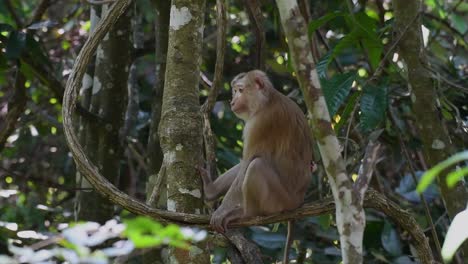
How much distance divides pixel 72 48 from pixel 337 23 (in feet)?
12.2

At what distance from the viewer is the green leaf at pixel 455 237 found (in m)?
2.12

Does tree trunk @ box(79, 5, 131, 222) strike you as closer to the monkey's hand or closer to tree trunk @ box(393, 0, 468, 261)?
the monkey's hand

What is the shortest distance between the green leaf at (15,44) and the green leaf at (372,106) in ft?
8.60

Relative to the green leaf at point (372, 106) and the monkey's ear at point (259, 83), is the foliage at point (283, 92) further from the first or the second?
the monkey's ear at point (259, 83)

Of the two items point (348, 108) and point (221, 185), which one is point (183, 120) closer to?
point (348, 108)

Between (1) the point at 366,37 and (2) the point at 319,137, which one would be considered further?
(1) the point at 366,37

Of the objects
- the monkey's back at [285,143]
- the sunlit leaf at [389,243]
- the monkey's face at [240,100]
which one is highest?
the monkey's face at [240,100]


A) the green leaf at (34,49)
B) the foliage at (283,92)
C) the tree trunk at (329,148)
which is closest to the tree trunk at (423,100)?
the foliage at (283,92)

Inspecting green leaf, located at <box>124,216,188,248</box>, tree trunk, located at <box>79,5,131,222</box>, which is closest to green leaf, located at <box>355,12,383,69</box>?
tree trunk, located at <box>79,5,131,222</box>

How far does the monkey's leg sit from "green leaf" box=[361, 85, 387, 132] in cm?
79

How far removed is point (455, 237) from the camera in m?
2.18

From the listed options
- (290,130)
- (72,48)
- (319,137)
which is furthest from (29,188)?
(319,137)

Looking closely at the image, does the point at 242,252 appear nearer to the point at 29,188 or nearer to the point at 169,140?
the point at 169,140

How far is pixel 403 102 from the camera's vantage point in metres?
7.42
